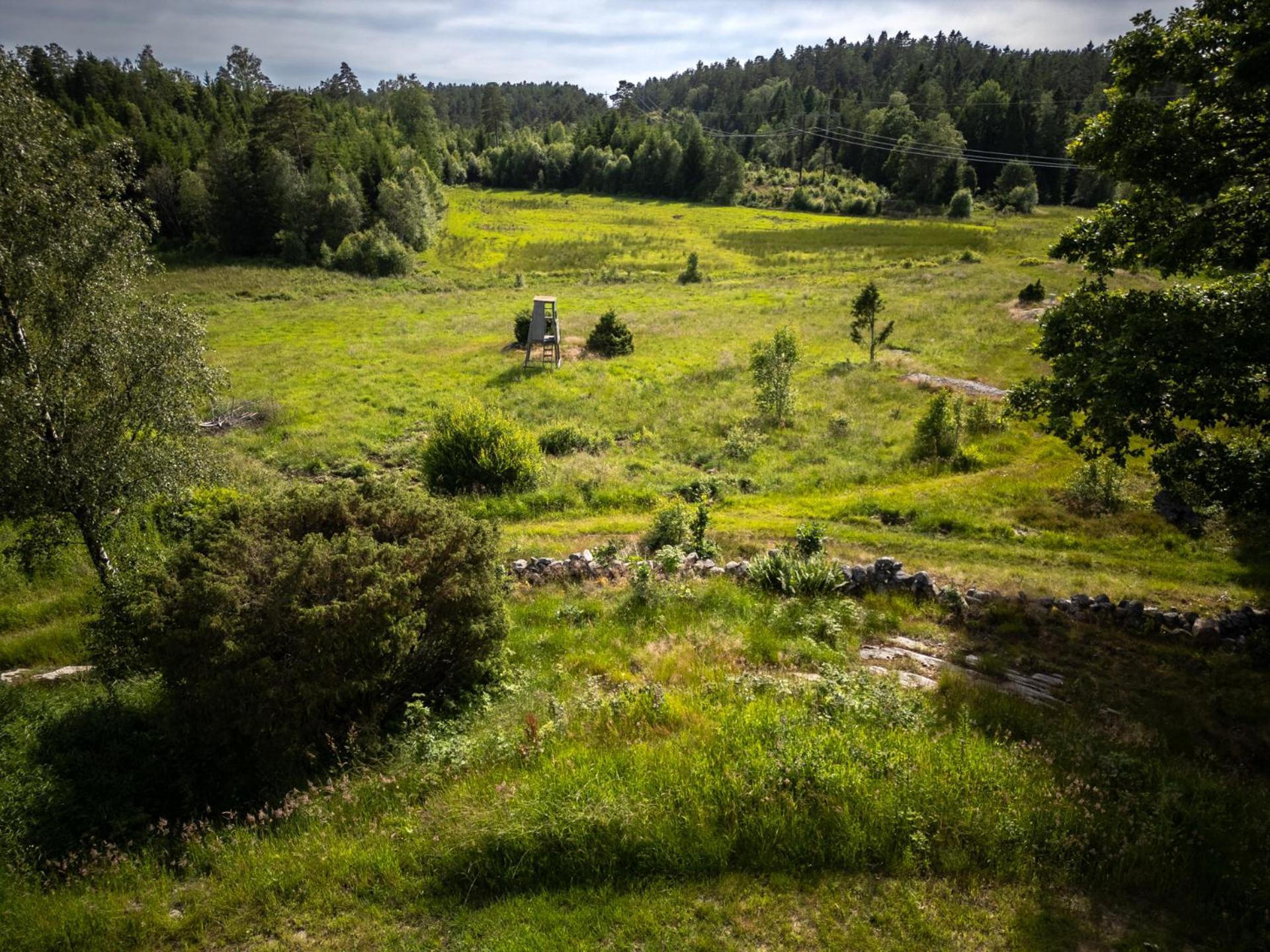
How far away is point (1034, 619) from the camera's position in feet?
39.2

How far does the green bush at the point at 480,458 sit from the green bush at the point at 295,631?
9.88m

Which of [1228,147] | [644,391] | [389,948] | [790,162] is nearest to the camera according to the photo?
[389,948]

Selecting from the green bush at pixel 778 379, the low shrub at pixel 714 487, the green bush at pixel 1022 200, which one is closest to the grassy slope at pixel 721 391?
the low shrub at pixel 714 487

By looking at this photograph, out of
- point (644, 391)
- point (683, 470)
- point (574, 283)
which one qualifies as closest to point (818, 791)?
point (683, 470)

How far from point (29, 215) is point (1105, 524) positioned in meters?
22.9

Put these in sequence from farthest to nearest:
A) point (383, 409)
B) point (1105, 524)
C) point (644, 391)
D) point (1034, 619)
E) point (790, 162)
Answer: point (790, 162), point (644, 391), point (383, 409), point (1105, 524), point (1034, 619)

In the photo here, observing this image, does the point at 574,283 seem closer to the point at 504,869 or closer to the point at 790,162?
the point at 504,869

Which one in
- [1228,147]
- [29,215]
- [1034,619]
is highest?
[1228,147]

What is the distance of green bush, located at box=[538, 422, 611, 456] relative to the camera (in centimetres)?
2300

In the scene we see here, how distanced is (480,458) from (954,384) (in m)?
21.1

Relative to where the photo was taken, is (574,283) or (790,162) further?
(790,162)

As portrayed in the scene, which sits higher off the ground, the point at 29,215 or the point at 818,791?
the point at 29,215

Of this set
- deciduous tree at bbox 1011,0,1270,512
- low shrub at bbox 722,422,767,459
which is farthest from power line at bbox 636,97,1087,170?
deciduous tree at bbox 1011,0,1270,512

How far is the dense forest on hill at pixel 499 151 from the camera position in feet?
231
